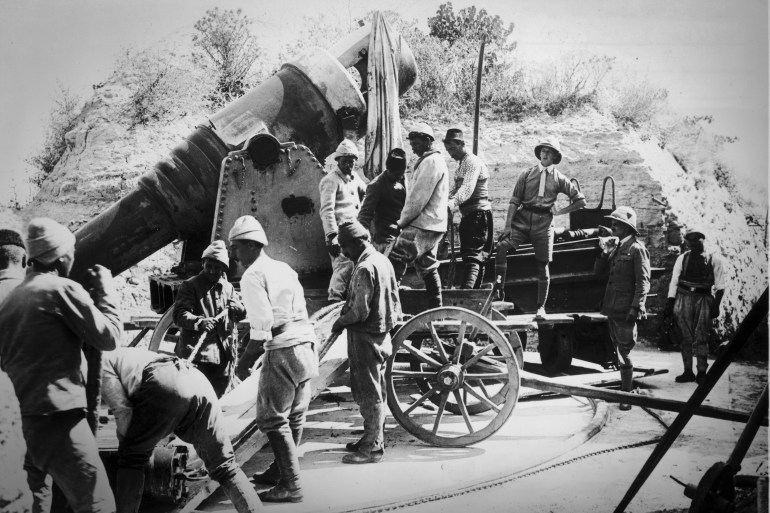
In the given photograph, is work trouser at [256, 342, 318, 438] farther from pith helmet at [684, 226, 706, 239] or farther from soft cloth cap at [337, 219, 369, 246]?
pith helmet at [684, 226, 706, 239]

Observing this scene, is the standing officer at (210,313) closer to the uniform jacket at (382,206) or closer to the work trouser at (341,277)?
the work trouser at (341,277)

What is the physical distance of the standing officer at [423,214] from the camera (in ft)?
17.0

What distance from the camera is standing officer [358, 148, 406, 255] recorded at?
505cm

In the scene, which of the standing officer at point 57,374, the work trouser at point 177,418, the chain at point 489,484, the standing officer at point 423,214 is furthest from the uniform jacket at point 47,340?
the standing officer at point 423,214

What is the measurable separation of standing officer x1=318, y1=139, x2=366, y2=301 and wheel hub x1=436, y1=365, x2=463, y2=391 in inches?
33.6

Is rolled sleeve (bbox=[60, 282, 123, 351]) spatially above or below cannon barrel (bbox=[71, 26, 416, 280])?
below

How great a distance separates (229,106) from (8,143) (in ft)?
4.50

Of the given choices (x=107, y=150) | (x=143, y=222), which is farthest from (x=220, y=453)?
(x=107, y=150)

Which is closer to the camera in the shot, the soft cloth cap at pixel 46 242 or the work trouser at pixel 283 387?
the soft cloth cap at pixel 46 242

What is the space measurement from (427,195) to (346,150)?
68 cm

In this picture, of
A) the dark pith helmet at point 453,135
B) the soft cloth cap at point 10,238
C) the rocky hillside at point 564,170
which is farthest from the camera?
the dark pith helmet at point 453,135

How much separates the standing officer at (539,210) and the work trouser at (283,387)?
1901mm

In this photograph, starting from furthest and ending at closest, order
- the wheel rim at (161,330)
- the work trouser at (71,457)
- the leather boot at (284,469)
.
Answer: the wheel rim at (161,330) → the leather boot at (284,469) → the work trouser at (71,457)

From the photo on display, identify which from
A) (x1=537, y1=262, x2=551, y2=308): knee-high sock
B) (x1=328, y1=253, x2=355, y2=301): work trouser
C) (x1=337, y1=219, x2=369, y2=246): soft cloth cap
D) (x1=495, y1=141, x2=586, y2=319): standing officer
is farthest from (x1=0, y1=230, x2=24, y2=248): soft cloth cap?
(x1=537, y1=262, x2=551, y2=308): knee-high sock
